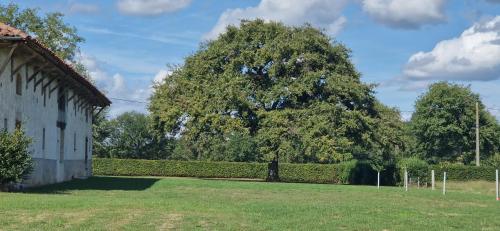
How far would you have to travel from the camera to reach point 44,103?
30.6 meters

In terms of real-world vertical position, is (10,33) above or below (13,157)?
above

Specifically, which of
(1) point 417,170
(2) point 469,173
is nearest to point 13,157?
(1) point 417,170

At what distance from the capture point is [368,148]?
48469mm

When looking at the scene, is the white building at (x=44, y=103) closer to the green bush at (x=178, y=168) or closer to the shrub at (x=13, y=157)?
the shrub at (x=13, y=157)

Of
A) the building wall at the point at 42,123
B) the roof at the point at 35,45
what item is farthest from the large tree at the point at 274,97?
the roof at the point at 35,45

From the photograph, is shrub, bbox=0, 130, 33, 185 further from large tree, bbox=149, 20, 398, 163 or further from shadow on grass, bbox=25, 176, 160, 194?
large tree, bbox=149, 20, 398, 163

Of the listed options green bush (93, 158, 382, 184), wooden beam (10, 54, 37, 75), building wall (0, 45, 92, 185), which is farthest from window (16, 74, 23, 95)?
green bush (93, 158, 382, 184)

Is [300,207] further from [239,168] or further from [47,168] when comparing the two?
[239,168]

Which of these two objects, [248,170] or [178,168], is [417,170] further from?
[178,168]

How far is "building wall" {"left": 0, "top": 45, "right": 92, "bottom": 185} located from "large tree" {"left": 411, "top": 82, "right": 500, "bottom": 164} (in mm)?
48890

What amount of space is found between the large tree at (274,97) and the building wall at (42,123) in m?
8.75

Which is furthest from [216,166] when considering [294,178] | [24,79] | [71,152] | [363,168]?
[24,79]

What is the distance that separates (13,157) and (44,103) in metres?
9.29

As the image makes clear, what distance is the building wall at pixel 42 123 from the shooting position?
80.4 feet
